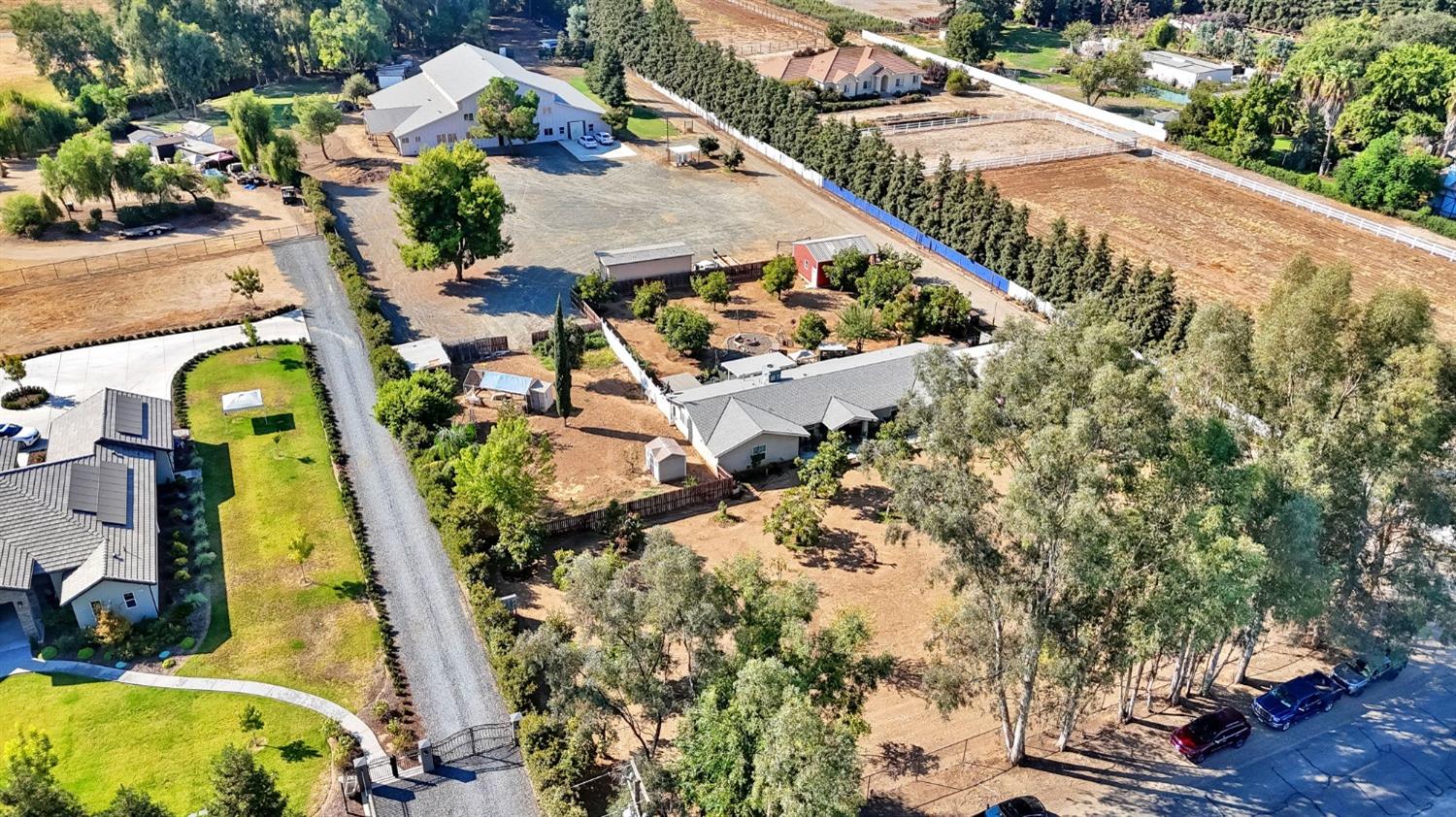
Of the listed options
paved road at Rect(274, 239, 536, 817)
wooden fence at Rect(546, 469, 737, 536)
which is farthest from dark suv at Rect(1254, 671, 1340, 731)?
paved road at Rect(274, 239, 536, 817)

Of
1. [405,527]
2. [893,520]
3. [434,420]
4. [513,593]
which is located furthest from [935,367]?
[434,420]

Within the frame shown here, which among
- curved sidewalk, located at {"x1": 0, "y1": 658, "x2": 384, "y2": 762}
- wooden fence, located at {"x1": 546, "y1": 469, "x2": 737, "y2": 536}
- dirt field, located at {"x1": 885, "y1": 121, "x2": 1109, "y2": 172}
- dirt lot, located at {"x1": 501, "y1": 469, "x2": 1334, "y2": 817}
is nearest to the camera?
dirt lot, located at {"x1": 501, "y1": 469, "x2": 1334, "y2": 817}

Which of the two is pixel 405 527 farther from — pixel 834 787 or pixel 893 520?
pixel 834 787

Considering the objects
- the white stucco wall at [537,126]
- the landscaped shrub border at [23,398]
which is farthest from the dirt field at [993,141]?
the landscaped shrub border at [23,398]

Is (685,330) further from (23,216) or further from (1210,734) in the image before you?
(23,216)

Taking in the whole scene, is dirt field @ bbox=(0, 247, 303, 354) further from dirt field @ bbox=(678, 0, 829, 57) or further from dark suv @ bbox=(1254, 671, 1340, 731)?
dirt field @ bbox=(678, 0, 829, 57)
